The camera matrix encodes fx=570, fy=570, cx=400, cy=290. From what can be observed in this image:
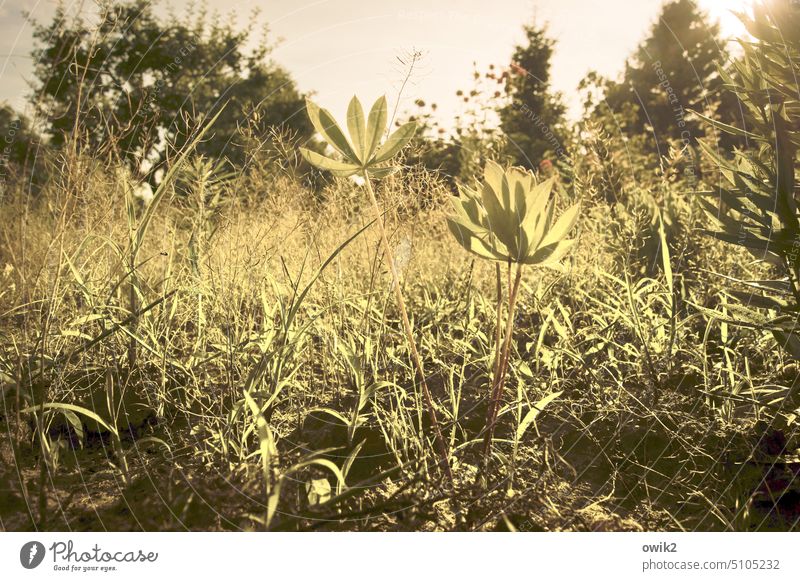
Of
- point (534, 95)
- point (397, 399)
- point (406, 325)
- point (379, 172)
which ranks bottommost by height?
point (397, 399)

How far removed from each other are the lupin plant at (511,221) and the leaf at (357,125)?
197mm

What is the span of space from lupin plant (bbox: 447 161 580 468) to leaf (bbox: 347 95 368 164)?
197 mm

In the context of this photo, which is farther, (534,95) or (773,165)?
(534,95)

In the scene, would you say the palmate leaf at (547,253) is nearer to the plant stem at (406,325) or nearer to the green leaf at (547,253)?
the green leaf at (547,253)

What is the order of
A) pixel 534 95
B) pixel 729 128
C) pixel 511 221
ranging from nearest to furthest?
pixel 511 221 < pixel 729 128 < pixel 534 95

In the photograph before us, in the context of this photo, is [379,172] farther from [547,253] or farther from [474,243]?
[547,253]

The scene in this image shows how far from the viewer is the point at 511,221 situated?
0.99 metres

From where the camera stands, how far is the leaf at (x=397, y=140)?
1011 millimetres

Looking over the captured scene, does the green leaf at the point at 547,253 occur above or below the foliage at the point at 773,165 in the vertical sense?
below

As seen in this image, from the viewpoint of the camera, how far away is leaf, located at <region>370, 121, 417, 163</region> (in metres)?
1.01

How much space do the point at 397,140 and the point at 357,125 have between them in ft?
0.25

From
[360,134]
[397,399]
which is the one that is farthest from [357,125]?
[397,399]
